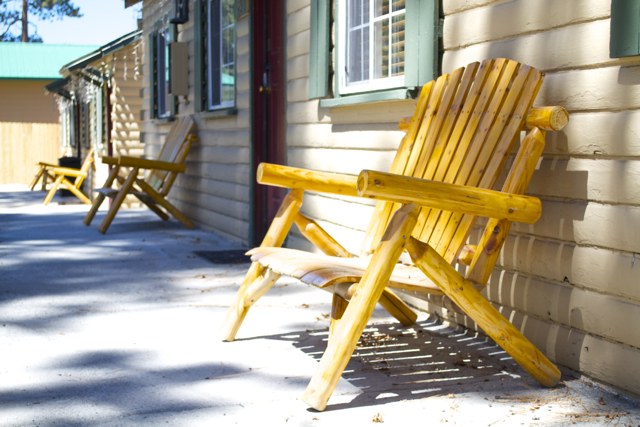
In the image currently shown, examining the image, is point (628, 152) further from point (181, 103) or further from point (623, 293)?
point (181, 103)

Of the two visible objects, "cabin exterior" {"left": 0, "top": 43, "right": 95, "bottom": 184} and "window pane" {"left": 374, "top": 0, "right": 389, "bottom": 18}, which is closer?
"window pane" {"left": 374, "top": 0, "right": 389, "bottom": 18}

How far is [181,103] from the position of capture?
953 cm

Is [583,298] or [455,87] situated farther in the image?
[455,87]

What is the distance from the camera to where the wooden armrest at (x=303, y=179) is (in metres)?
3.60

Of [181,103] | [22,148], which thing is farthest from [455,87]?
[22,148]

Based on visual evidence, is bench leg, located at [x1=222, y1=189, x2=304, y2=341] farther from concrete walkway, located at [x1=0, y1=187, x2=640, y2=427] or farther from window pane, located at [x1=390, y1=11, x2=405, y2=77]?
window pane, located at [x1=390, y1=11, x2=405, y2=77]

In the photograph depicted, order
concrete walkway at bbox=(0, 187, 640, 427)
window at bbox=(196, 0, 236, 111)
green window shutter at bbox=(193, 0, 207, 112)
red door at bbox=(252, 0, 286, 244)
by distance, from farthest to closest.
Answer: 1. green window shutter at bbox=(193, 0, 207, 112)
2. window at bbox=(196, 0, 236, 111)
3. red door at bbox=(252, 0, 286, 244)
4. concrete walkway at bbox=(0, 187, 640, 427)

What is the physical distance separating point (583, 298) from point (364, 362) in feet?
2.83

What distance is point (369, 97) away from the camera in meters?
4.81

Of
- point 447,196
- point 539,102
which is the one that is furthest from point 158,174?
point 447,196

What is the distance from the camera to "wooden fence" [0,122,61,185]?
21.3 metres

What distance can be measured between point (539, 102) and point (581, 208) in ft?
1.67

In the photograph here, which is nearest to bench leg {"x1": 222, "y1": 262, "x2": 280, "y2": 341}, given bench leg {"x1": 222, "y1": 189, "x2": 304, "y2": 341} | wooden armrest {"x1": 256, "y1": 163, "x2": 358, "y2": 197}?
bench leg {"x1": 222, "y1": 189, "x2": 304, "y2": 341}

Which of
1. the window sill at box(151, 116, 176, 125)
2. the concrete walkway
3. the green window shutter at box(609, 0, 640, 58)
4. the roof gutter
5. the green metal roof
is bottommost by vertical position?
the concrete walkway
